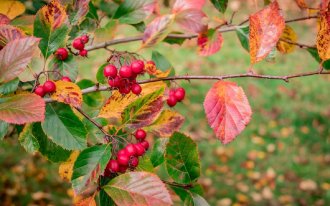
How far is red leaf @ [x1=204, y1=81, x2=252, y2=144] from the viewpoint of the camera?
35.9 inches

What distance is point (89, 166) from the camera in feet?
2.94

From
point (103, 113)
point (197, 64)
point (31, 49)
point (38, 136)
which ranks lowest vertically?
point (197, 64)

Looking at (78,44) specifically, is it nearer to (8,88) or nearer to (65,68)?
(65,68)

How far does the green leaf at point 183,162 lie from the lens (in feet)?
3.19

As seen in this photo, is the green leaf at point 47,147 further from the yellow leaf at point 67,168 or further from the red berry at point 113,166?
the red berry at point 113,166

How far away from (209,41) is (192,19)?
195 millimetres

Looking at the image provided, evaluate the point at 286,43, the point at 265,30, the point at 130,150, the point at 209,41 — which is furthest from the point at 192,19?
the point at 130,150

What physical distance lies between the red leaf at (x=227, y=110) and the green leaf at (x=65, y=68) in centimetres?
46

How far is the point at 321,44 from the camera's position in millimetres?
962

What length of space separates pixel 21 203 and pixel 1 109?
261cm

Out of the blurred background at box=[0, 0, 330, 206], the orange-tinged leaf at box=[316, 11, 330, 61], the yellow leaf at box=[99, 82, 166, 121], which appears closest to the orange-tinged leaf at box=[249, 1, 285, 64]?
the orange-tinged leaf at box=[316, 11, 330, 61]

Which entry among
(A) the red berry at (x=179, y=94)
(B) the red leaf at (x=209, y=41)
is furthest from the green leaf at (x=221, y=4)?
(A) the red berry at (x=179, y=94)

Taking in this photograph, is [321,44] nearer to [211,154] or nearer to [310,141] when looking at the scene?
[211,154]

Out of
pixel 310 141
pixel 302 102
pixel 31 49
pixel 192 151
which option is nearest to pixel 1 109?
pixel 31 49
